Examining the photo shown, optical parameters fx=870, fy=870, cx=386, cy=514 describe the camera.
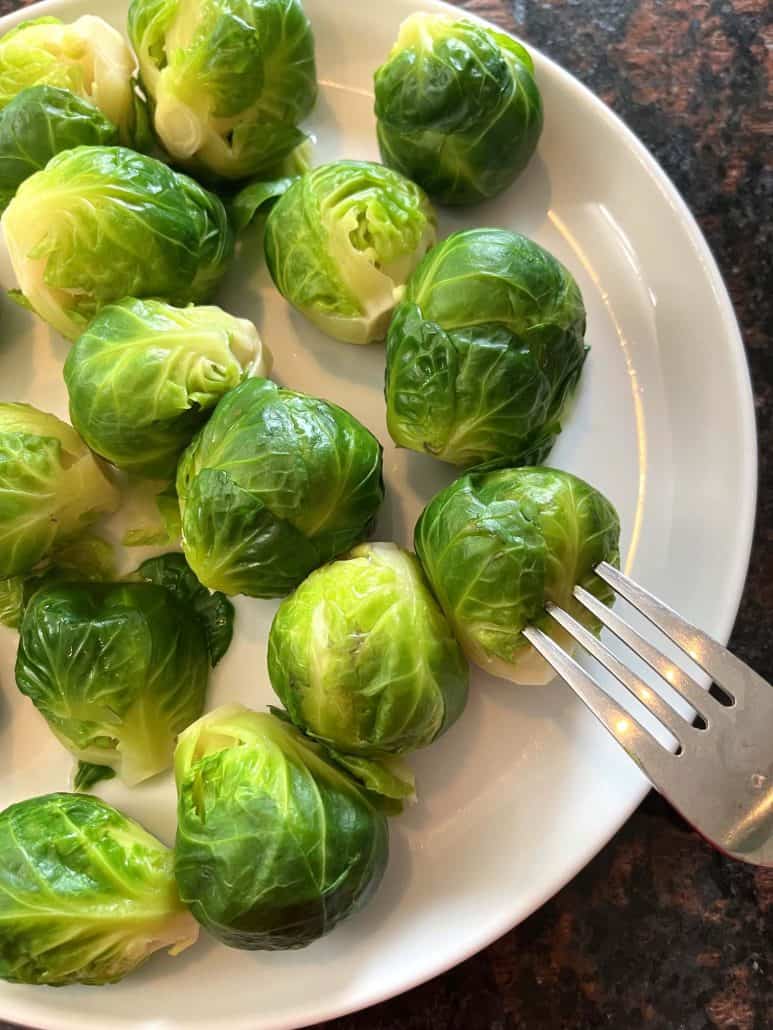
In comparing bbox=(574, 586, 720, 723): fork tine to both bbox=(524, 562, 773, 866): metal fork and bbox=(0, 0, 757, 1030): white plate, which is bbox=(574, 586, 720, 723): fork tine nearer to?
bbox=(524, 562, 773, 866): metal fork

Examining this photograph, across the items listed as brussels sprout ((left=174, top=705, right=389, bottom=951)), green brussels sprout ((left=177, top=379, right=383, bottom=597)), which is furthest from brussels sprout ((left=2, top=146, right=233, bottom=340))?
brussels sprout ((left=174, top=705, right=389, bottom=951))

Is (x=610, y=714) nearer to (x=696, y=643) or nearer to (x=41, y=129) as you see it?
(x=696, y=643)

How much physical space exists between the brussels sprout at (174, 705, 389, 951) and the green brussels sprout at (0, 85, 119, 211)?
162cm

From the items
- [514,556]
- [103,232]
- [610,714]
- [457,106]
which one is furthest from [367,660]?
[457,106]

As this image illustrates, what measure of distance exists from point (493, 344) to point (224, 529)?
30.4 inches

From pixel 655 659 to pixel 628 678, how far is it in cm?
7

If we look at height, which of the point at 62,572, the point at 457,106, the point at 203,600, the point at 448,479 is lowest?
the point at 62,572

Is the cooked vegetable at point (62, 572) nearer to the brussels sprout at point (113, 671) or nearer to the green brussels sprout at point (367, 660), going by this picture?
the brussels sprout at point (113, 671)

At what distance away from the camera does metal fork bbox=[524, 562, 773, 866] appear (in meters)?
1.68

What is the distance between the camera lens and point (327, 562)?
7.02ft

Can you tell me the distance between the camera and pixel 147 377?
6.95 ft

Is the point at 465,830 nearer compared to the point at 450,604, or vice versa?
the point at 450,604

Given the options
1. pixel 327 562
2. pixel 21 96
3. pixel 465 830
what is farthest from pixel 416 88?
pixel 465 830

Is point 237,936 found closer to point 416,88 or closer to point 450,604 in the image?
point 450,604
